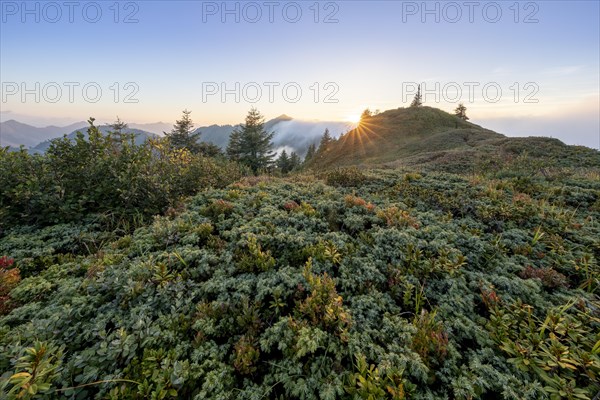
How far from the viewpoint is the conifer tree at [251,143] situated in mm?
37781

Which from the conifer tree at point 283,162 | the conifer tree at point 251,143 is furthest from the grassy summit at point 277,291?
the conifer tree at point 283,162

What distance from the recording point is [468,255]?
492 cm

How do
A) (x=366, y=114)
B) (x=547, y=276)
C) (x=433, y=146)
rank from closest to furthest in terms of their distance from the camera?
(x=547, y=276) → (x=433, y=146) → (x=366, y=114)

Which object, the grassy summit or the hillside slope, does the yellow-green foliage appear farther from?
the hillside slope

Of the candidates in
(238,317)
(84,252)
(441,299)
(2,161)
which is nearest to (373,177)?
(441,299)

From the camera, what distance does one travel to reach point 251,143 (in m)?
38.1

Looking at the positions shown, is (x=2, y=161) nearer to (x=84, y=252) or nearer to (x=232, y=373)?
(x=84, y=252)

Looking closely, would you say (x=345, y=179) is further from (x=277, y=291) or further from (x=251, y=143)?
(x=251, y=143)

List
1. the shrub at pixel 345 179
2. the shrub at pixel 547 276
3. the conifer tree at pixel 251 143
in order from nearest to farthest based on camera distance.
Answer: the shrub at pixel 547 276, the shrub at pixel 345 179, the conifer tree at pixel 251 143

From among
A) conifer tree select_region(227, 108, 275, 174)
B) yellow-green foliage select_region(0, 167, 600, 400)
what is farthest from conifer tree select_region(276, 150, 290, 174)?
yellow-green foliage select_region(0, 167, 600, 400)

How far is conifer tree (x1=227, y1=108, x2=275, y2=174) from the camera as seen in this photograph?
37781 mm

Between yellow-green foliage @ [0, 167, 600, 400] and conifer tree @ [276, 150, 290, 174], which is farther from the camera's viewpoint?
conifer tree @ [276, 150, 290, 174]

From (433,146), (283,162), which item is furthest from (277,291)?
(283,162)

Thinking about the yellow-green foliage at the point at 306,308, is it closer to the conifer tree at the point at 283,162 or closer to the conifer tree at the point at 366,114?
the conifer tree at the point at 283,162
